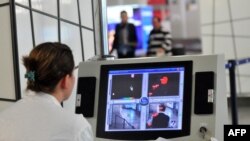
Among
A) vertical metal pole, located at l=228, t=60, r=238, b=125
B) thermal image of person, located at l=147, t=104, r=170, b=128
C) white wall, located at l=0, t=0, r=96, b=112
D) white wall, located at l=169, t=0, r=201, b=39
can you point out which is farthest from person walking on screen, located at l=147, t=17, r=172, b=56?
white wall, located at l=169, t=0, r=201, b=39

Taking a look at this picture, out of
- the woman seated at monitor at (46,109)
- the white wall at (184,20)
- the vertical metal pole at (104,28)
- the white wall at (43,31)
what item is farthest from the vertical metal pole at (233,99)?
the white wall at (184,20)

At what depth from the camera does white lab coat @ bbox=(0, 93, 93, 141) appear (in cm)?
161

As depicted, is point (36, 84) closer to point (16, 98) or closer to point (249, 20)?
point (16, 98)

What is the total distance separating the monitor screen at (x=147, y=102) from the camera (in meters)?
2.07

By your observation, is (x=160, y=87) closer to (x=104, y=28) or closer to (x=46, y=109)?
(x=46, y=109)

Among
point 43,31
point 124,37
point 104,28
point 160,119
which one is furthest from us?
point 124,37

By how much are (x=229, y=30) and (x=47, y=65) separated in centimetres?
512

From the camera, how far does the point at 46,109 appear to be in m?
1.69

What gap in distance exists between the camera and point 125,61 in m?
2.23

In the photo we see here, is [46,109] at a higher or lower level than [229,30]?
lower

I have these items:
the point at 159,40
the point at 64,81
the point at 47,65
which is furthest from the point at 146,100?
the point at 159,40

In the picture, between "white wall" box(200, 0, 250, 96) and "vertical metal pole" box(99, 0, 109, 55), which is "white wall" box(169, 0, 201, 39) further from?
"vertical metal pole" box(99, 0, 109, 55)

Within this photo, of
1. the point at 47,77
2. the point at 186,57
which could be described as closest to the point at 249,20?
the point at 186,57

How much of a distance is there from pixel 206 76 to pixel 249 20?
4522 mm
